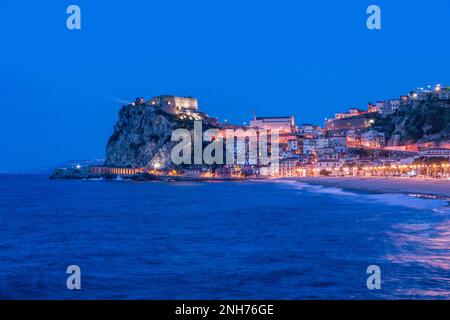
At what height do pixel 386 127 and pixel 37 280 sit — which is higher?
pixel 386 127

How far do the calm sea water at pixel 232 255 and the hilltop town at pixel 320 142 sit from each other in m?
73.2

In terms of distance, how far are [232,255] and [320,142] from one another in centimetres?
11836

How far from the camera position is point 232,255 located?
19375 mm

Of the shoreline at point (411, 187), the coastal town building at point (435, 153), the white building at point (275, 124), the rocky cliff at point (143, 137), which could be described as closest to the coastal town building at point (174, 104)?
the rocky cliff at point (143, 137)

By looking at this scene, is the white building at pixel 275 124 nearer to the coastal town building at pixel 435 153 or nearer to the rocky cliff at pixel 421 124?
the rocky cliff at pixel 421 124

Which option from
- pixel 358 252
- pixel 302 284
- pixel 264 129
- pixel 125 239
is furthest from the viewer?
pixel 264 129

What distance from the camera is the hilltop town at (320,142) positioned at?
11100 centimetres

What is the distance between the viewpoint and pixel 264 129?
154 meters

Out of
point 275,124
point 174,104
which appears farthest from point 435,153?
point 174,104

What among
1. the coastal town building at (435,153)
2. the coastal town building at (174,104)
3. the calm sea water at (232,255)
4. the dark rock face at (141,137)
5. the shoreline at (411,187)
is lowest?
the calm sea water at (232,255)

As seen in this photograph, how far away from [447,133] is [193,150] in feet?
199

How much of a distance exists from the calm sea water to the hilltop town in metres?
73.2

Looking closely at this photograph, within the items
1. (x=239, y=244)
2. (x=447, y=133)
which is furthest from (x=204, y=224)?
(x=447, y=133)

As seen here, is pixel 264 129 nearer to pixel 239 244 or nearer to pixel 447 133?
pixel 447 133
